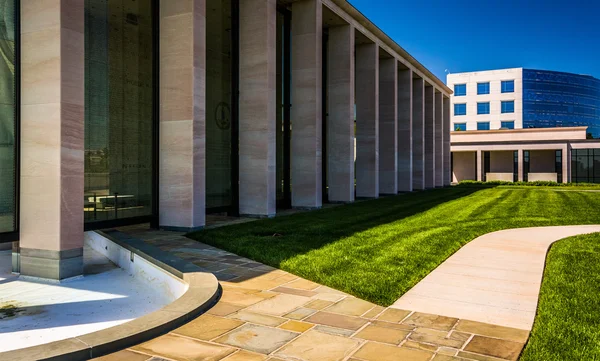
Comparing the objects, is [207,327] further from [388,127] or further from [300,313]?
[388,127]

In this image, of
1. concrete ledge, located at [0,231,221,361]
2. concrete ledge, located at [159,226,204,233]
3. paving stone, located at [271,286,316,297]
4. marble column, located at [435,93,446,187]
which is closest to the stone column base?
concrete ledge, located at [0,231,221,361]

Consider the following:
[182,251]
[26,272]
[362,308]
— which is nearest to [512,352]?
[362,308]

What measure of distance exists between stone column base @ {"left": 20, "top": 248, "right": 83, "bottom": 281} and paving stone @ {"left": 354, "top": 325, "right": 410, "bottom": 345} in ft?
21.6

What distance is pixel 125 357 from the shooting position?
177 inches

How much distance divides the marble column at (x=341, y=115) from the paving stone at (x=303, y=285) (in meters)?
16.4

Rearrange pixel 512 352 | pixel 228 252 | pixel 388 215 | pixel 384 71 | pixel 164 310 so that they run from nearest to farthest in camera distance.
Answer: pixel 512 352, pixel 164 310, pixel 228 252, pixel 388 215, pixel 384 71

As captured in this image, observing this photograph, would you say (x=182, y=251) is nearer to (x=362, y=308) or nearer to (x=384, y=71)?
(x=362, y=308)

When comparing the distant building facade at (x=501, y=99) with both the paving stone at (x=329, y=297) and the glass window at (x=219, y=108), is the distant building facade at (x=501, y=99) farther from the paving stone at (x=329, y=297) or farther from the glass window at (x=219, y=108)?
the paving stone at (x=329, y=297)

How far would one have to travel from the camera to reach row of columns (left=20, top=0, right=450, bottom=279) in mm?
9094

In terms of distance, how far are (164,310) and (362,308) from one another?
2.54m

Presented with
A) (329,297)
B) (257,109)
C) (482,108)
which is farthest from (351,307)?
(482,108)

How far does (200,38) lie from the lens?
45.0ft

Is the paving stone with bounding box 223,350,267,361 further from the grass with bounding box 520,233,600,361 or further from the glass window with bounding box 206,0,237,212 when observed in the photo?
the glass window with bounding box 206,0,237,212

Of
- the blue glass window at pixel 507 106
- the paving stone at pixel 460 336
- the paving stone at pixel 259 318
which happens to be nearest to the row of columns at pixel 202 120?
the paving stone at pixel 259 318
